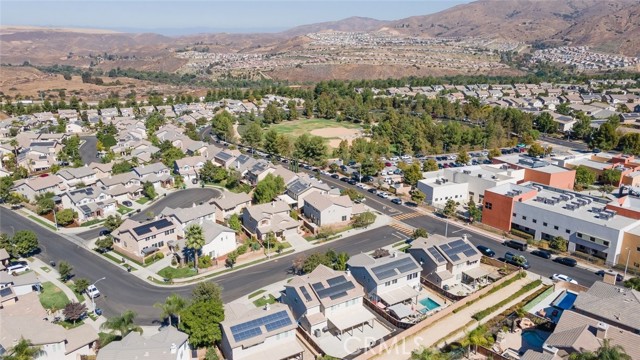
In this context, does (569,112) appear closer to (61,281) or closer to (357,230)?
(357,230)

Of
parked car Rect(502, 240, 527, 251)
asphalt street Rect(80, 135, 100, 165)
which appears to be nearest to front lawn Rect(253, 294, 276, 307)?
parked car Rect(502, 240, 527, 251)

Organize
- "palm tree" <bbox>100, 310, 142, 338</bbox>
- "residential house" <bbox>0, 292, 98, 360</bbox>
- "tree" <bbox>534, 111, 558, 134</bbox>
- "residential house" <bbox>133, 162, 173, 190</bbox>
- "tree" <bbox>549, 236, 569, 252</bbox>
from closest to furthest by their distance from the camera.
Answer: "residential house" <bbox>0, 292, 98, 360</bbox>, "palm tree" <bbox>100, 310, 142, 338</bbox>, "tree" <bbox>549, 236, 569, 252</bbox>, "residential house" <bbox>133, 162, 173, 190</bbox>, "tree" <bbox>534, 111, 558, 134</bbox>

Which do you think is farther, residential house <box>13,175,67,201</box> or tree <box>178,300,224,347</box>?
residential house <box>13,175,67,201</box>

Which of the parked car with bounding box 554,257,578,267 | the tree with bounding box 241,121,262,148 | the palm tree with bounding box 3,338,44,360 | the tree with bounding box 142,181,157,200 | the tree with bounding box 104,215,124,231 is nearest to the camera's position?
the palm tree with bounding box 3,338,44,360

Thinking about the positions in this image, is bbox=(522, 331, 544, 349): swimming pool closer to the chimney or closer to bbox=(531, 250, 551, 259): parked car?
the chimney

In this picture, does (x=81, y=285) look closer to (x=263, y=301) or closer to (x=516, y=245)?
(x=263, y=301)

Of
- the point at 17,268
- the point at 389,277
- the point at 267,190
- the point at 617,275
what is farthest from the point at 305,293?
the point at 617,275

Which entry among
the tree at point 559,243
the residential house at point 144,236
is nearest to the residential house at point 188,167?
the residential house at point 144,236
